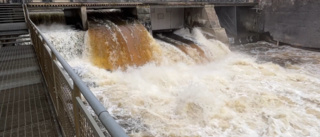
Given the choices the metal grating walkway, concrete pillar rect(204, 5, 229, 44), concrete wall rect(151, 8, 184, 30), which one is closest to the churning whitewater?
concrete pillar rect(204, 5, 229, 44)

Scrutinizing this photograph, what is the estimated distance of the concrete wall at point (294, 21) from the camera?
17062 mm

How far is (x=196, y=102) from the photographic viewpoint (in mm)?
7664

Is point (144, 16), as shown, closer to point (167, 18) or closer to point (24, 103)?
point (167, 18)

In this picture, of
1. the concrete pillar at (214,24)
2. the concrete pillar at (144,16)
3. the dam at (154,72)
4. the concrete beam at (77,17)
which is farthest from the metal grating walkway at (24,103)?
the concrete pillar at (214,24)

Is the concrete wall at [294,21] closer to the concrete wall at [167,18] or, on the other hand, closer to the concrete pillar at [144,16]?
the concrete wall at [167,18]

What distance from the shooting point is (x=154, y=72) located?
10727mm

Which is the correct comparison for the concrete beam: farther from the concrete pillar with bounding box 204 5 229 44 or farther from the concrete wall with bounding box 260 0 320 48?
the concrete wall with bounding box 260 0 320 48

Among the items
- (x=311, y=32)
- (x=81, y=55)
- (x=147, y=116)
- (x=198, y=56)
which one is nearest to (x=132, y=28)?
(x=81, y=55)

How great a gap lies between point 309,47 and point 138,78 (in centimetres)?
1527

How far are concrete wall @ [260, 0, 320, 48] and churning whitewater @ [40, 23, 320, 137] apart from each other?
12.7 feet

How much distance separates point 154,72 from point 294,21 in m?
14.3

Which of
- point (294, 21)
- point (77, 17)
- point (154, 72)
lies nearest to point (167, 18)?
point (77, 17)

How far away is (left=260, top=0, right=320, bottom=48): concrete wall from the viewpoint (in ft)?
56.0

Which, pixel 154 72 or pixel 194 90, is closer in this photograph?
pixel 194 90
